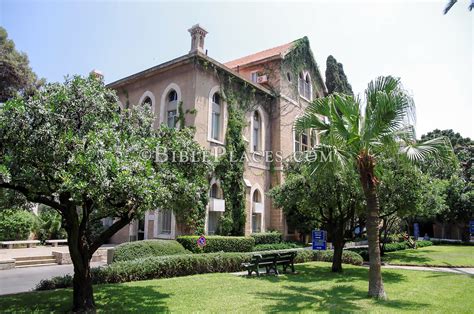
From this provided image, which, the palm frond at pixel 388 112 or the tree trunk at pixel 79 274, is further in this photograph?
the palm frond at pixel 388 112

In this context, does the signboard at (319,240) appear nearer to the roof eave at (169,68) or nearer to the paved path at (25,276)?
the paved path at (25,276)

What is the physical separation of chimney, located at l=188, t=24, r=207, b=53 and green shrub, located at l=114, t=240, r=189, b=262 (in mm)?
10156

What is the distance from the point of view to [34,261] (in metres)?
14.8

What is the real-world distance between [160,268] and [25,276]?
4546mm

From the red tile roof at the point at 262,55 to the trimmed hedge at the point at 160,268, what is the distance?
15833 millimetres

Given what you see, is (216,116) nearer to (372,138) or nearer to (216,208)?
(216,208)

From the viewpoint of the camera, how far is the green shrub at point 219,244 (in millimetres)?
16753

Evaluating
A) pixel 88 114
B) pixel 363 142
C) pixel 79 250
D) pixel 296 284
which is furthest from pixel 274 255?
pixel 88 114

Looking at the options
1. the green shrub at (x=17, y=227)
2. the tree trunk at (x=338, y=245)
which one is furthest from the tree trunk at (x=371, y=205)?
the green shrub at (x=17, y=227)

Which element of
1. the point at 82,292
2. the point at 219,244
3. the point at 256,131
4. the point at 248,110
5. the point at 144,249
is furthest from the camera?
the point at 256,131

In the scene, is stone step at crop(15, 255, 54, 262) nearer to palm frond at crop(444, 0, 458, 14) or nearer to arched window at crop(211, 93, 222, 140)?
arched window at crop(211, 93, 222, 140)

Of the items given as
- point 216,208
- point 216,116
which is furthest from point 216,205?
point 216,116

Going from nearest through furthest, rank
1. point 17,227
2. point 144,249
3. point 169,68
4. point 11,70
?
point 144,249 < point 169,68 < point 17,227 < point 11,70

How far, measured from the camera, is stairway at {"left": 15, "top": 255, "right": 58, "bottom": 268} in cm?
1429
